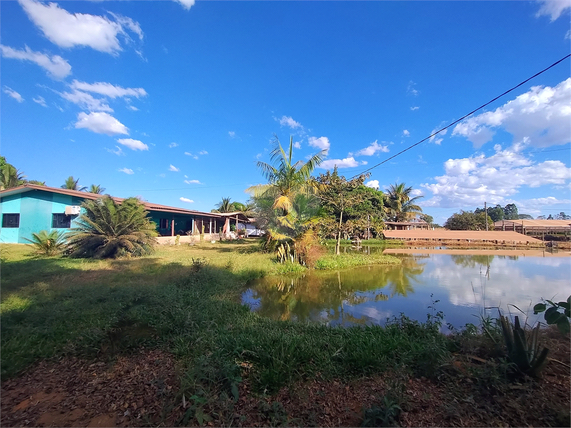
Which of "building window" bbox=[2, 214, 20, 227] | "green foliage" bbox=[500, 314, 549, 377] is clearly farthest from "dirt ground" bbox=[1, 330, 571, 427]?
"building window" bbox=[2, 214, 20, 227]

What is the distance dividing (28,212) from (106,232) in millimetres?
8131

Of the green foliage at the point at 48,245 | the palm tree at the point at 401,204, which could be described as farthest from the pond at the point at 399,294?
the palm tree at the point at 401,204

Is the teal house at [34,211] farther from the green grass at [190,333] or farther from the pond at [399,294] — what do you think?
the pond at [399,294]

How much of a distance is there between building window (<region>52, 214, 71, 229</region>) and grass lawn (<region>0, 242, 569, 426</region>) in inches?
497

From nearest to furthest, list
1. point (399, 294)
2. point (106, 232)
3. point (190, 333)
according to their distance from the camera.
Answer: point (190, 333)
point (399, 294)
point (106, 232)

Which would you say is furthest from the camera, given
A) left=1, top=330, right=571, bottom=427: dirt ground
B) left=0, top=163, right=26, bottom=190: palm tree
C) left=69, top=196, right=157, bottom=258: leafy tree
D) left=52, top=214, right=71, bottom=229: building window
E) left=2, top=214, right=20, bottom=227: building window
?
left=0, top=163, right=26, bottom=190: palm tree

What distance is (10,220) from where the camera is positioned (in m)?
15.2

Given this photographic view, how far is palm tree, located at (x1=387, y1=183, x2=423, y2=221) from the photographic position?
113ft

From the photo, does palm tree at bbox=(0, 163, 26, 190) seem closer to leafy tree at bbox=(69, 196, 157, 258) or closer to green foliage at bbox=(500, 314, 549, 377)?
leafy tree at bbox=(69, 196, 157, 258)

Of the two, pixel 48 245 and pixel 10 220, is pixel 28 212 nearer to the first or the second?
pixel 10 220

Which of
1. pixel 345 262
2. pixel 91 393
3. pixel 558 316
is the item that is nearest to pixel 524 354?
pixel 558 316

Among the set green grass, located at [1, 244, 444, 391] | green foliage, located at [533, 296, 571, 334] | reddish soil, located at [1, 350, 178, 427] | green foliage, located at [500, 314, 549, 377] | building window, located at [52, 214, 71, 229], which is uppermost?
building window, located at [52, 214, 71, 229]

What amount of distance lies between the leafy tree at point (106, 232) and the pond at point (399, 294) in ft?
20.2

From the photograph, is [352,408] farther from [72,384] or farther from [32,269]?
[32,269]
